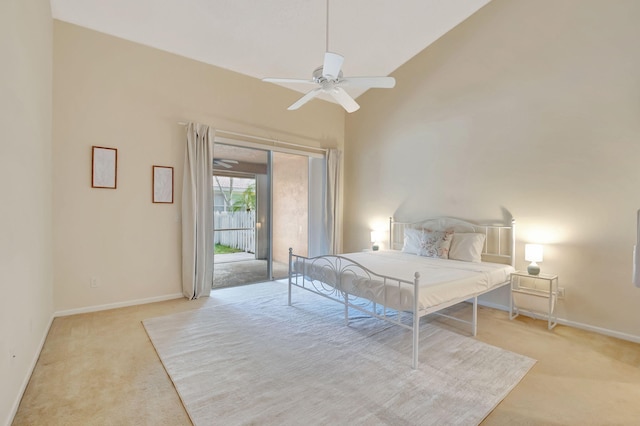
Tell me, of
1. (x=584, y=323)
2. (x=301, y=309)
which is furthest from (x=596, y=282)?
(x=301, y=309)

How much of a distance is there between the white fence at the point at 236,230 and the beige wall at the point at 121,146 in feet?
2.54

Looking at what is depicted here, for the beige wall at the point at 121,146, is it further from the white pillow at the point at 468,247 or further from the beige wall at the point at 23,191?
the white pillow at the point at 468,247

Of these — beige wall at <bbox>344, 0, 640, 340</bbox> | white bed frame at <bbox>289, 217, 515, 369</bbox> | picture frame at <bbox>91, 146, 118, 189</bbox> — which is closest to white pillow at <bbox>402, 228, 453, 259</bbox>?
white bed frame at <bbox>289, 217, 515, 369</bbox>

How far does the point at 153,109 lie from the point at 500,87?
15.6 ft

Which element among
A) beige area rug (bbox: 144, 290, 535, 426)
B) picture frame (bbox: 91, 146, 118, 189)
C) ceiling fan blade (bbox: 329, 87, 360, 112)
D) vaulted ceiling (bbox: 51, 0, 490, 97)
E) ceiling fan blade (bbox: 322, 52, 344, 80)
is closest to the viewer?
beige area rug (bbox: 144, 290, 535, 426)

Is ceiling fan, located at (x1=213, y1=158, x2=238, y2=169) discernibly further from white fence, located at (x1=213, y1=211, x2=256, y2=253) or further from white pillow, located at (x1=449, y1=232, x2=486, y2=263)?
white pillow, located at (x1=449, y1=232, x2=486, y2=263)

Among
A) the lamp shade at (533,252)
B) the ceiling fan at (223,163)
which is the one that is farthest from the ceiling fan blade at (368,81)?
the ceiling fan at (223,163)

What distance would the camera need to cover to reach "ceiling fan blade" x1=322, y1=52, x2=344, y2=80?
97.2 inches

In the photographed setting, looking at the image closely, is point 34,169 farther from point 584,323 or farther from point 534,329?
point 584,323

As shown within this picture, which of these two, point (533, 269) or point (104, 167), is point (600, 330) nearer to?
point (533, 269)

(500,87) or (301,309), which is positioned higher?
(500,87)

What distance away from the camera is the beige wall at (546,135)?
321 centimetres

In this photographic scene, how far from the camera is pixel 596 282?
3381 millimetres

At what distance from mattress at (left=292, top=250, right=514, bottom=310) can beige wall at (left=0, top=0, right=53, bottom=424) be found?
260 centimetres
